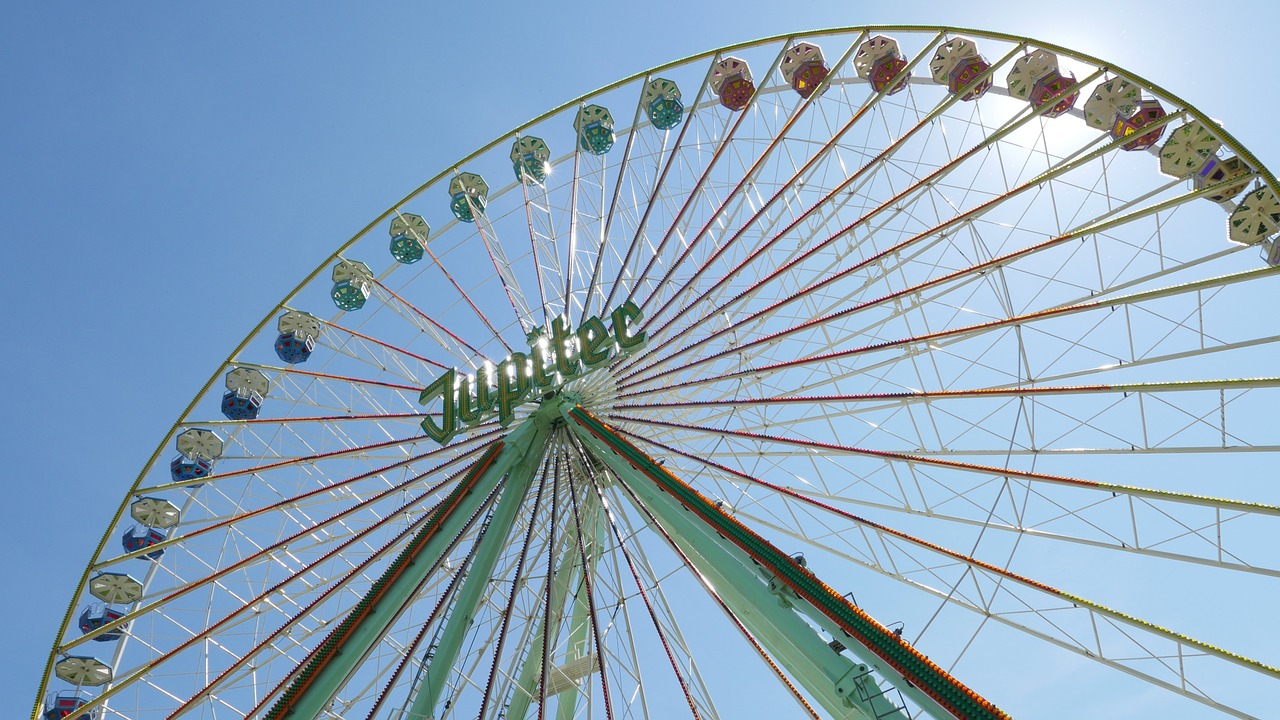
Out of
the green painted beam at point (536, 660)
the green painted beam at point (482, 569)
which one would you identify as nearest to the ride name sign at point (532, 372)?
the green painted beam at point (482, 569)

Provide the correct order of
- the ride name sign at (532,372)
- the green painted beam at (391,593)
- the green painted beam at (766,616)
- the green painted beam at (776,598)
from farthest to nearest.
Answer: the ride name sign at (532,372), the green painted beam at (391,593), the green painted beam at (766,616), the green painted beam at (776,598)

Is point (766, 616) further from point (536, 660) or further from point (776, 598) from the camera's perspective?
point (536, 660)

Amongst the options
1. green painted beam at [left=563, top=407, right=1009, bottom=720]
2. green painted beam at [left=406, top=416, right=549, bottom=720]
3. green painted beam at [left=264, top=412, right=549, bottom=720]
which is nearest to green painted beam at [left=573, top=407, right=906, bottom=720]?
green painted beam at [left=563, top=407, right=1009, bottom=720]

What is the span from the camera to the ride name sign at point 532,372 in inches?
671

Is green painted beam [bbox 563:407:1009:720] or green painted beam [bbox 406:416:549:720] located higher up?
green painted beam [bbox 563:407:1009:720]

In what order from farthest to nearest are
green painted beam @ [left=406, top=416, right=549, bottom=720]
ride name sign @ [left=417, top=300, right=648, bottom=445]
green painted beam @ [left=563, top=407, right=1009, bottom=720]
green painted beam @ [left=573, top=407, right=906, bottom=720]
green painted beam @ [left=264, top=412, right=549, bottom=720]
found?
ride name sign @ [left=417, top=300, right=648, bottom=445]
green painted beam @ [left=264, top=412, right=549, bottom=720]
green painted beam @ [left=406, top=416, right=549, bottom=720]
green painted beam @ [left=573, top=407, right=906, bottom=720]
green painted beam @ [left=563, top=407, right=1009, bottom=720]

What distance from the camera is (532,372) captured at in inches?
709

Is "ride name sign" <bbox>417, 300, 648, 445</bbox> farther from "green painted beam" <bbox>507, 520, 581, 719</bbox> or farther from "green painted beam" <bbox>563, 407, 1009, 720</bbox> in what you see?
"green painted beam" <bbox>507, 520, 581, 719</bbox>

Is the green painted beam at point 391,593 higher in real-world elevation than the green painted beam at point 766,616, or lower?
lower

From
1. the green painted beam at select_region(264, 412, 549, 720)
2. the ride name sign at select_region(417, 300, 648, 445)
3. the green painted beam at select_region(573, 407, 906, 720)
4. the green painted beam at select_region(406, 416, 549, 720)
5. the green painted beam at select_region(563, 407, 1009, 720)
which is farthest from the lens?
the ride name sign at select_region(417, 300, 648, 445)

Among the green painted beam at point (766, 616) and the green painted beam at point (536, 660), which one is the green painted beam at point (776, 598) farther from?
the green painted beam at point (536, 660)

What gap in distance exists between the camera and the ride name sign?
1705 centimetres

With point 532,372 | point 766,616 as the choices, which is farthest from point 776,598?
point 532,372

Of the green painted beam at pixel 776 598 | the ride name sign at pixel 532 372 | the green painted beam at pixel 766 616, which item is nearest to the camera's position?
the green painted beam at pixel 776 598
